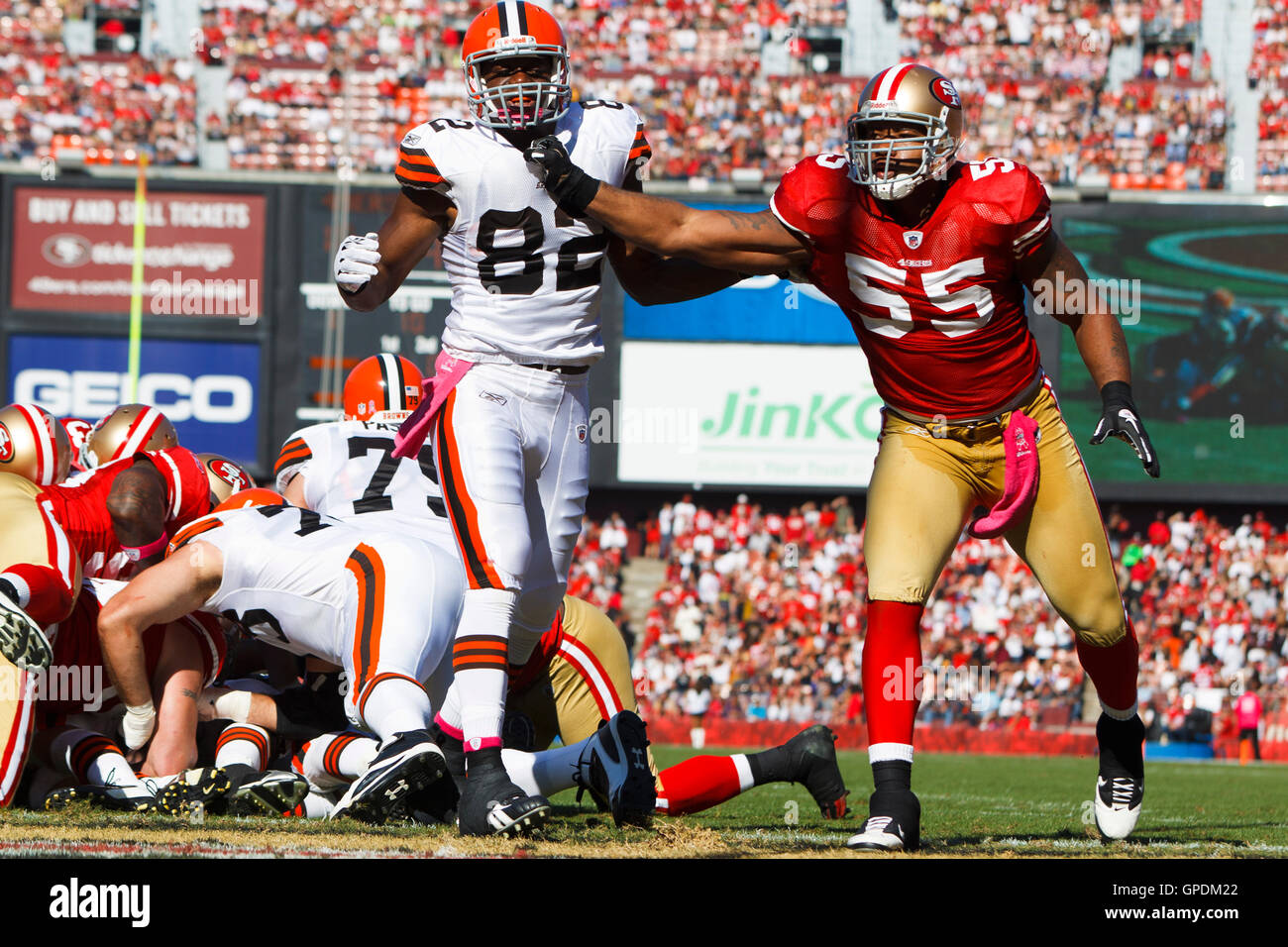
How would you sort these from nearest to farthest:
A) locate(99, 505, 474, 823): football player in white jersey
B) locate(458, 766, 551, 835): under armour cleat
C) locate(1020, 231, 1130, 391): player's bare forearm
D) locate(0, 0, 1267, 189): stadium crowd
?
locate(458, 766, 551, 835): under armour cleat → locate(1020, 231, 1130, 391): player's bare forearm → locate(99, 505, 474, 823): football player in white jersey → locate(0, 0, 1267, 189): stadium crowd

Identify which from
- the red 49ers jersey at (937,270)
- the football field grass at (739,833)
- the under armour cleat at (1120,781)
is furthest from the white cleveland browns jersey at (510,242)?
the under armour cleat at (1120,781)

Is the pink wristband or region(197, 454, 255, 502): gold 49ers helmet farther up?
region(197, 454, 255, 502): gold 49ers helmet

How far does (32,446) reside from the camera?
195 inches

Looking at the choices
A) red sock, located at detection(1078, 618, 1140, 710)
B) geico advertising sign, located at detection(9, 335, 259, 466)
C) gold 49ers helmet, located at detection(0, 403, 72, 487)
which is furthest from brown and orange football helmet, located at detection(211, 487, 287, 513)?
geico advertising sign, located at detection(9, 335, 259, 466)

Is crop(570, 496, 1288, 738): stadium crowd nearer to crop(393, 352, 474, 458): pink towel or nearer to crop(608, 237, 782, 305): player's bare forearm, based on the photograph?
crop(608, 237, 782, 305): player's bare forearm

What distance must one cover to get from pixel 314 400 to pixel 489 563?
13451mm

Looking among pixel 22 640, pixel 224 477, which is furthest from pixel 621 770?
pixel 224 477

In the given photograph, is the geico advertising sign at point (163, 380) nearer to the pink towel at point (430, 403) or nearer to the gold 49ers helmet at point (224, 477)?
the gold 49ers helmet at point (224, 477)

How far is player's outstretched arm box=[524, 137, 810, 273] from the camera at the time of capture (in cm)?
400

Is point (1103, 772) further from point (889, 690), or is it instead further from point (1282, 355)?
point (1282, 355)

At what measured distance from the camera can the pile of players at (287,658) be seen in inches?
170

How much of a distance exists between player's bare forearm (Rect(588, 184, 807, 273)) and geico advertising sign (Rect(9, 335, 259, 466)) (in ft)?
44.5

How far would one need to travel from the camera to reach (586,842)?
371 cm
